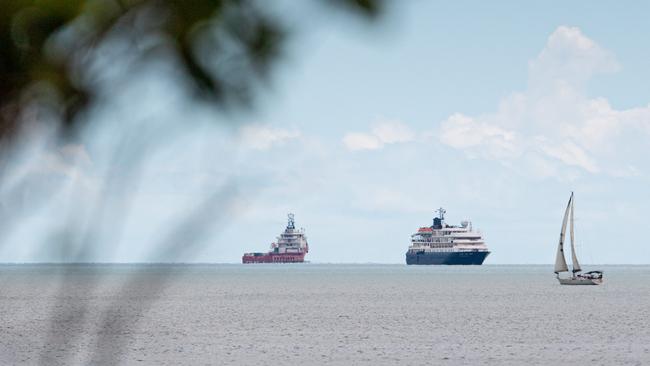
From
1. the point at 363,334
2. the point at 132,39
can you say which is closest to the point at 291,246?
the point at 363,334

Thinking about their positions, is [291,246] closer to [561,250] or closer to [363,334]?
[561,250]

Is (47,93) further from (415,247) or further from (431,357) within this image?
(415,247)

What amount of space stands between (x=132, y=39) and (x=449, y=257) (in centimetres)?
14805

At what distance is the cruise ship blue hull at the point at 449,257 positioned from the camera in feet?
486

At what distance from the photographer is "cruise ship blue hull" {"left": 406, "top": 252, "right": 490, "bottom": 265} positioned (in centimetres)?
14800

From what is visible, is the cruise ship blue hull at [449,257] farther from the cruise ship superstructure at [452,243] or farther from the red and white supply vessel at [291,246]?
the red and white supply vessel at [291,246]

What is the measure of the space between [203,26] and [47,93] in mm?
227

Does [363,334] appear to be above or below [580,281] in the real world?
below

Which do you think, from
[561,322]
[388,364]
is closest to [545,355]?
[388,364]

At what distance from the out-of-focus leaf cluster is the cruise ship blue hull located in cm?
14738

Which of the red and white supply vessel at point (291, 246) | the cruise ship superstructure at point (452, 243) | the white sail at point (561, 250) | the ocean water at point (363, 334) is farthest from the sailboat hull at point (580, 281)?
A: the red and white supply vessel at point (291, 246)

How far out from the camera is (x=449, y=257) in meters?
148

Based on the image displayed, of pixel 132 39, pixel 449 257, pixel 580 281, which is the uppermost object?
pixel 449 257

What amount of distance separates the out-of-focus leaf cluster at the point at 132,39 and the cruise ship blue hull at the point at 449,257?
147376 mm
